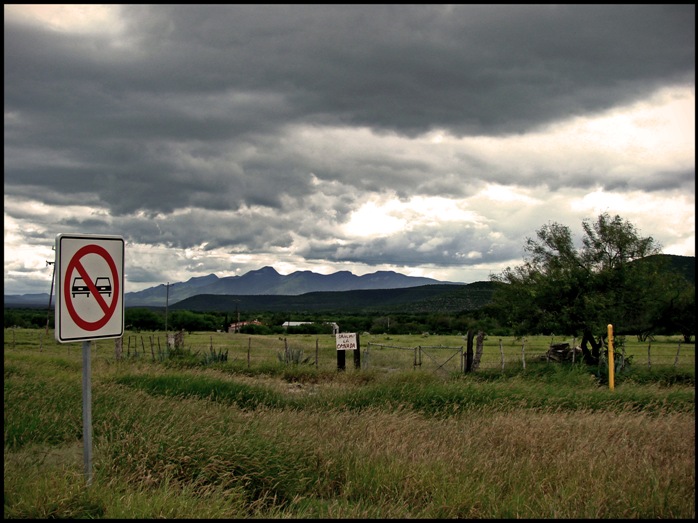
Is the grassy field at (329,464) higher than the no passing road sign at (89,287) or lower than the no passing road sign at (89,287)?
lower

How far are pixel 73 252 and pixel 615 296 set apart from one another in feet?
74.0

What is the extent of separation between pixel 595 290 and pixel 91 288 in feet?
72.7

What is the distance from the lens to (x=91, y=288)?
6.34m

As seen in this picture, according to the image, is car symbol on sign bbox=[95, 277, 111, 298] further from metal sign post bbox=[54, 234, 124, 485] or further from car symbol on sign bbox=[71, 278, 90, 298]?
car symbol on sign bbox=[71, 278, 90, 298]

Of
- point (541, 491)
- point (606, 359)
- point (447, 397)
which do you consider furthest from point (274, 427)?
point (606, 359)

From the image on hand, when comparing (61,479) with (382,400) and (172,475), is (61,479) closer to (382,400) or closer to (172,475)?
(172,475)

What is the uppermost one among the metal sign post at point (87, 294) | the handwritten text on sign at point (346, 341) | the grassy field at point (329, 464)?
the metal sign post at point (87, 294)

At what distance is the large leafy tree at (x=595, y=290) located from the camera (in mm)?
24250

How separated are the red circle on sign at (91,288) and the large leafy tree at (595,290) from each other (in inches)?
807

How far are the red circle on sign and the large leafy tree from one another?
20.5 metres

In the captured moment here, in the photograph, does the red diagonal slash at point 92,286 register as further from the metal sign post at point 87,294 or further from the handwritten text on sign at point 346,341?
the handwritten text on sign at point 346,341

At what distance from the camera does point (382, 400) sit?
13953 millimetres

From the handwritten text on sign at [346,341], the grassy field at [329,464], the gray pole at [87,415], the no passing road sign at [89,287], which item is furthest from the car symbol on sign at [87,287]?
the handwritten text on sign at [346,341]

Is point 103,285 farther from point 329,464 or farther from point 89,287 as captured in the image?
point 329,464
